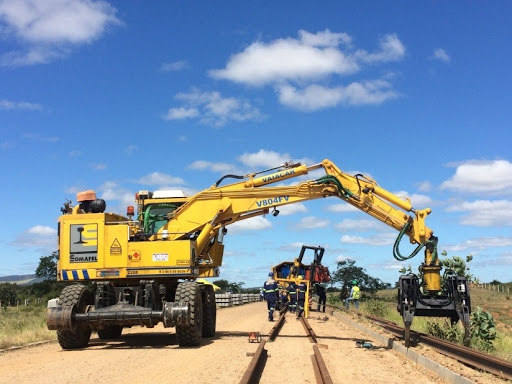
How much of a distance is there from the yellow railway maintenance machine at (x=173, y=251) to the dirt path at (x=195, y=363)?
2.66ft

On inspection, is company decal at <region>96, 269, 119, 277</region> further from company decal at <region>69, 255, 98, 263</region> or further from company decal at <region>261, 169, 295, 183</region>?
company decal at <region>261, 169, 295, 183</region>

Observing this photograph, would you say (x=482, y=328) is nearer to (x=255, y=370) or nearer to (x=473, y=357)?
(x=473, y=357)

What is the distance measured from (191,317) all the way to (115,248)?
2.73 m

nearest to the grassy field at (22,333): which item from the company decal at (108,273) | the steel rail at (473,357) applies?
the company decal at (108,273)

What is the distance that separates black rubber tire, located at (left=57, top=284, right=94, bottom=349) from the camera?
14.6 metres

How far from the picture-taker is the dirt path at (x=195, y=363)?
Answer: 33.6 feet

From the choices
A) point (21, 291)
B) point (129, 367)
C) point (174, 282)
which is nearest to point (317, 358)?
A: point (129, 367)

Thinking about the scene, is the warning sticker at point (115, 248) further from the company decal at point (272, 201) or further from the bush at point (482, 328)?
the bush at point (482, 328)

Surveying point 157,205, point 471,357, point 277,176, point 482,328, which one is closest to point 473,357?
point 471,357

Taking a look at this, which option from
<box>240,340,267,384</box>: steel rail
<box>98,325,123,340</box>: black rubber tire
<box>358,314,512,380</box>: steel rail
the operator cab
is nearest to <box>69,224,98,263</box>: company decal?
the operator cab

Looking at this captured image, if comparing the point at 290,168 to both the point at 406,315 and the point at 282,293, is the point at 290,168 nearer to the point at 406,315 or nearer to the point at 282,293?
the point at 406,315

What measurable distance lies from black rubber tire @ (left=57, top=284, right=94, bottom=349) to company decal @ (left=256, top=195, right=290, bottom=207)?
530 centimetres

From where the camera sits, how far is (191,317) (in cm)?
1428

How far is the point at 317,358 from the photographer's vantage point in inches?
471
